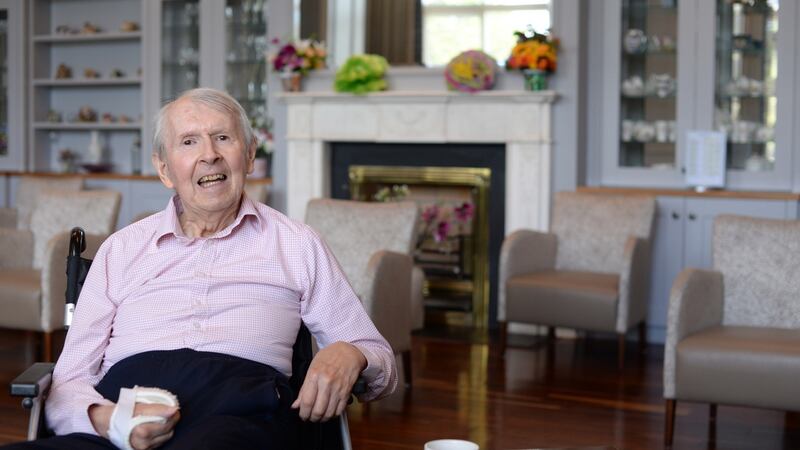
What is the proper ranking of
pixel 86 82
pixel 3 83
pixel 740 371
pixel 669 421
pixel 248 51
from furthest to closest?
pixel 3 83 → pixel 86 82 → pixel 248 51 → pixel 669 421 → pixel 740 371

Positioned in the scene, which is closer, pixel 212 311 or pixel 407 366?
pixel 212 311

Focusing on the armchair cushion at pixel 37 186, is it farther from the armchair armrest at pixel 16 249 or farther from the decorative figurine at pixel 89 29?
the armchair armrest at pixel 16 249

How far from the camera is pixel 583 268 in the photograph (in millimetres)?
5816

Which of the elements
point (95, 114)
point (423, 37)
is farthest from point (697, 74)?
A: point (95, 114)

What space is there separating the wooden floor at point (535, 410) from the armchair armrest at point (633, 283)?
231 mm

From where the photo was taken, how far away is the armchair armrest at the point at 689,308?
12.7 ft

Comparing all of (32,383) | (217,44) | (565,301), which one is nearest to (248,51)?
(217,44)

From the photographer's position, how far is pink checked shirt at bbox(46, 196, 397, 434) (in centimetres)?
235

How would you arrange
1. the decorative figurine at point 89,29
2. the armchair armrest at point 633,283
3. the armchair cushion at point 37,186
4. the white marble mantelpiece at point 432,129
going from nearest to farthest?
the armchair armrest at point 633,283 < the white marble mantelpiece at point 432,129 < the armchair cushion at point 37,186 < the decorative figurine at point 89,29

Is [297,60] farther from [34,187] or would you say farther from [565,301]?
[565,301]

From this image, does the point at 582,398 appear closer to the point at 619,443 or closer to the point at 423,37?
the point at 619,443

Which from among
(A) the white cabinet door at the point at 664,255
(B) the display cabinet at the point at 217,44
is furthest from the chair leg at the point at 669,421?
(B) the display cabinet at the point at 217,44

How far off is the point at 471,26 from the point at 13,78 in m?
3.45

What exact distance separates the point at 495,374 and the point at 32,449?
127 inches
